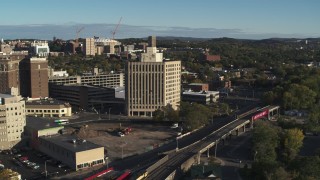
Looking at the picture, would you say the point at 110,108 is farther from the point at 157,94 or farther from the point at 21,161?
the point at 21,161

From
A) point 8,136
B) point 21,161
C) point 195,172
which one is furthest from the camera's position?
point 8,136

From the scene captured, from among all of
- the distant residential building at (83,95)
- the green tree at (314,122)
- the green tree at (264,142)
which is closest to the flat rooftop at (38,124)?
the distant residential building at (83,95)

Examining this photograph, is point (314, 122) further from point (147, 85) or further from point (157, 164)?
point (147, 85)

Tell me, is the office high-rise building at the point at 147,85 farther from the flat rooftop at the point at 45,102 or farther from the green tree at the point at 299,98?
the green tree at the point at 299,98

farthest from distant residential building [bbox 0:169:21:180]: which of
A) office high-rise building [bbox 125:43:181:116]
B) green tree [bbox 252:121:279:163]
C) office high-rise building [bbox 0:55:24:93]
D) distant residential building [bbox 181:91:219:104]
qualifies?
distant residential building [bbox 181:91:219:104]

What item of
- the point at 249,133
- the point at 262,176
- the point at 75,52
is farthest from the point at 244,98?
the point at 75,52

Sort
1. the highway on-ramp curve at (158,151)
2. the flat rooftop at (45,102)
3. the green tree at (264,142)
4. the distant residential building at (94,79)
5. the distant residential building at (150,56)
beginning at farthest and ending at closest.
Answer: the distant residential building at (94,79) → the distant residential building at (150,56) → the flat rooftop at (45,102) → the highway on-ramp curve at (158,151) → the green tree at (264,142)
